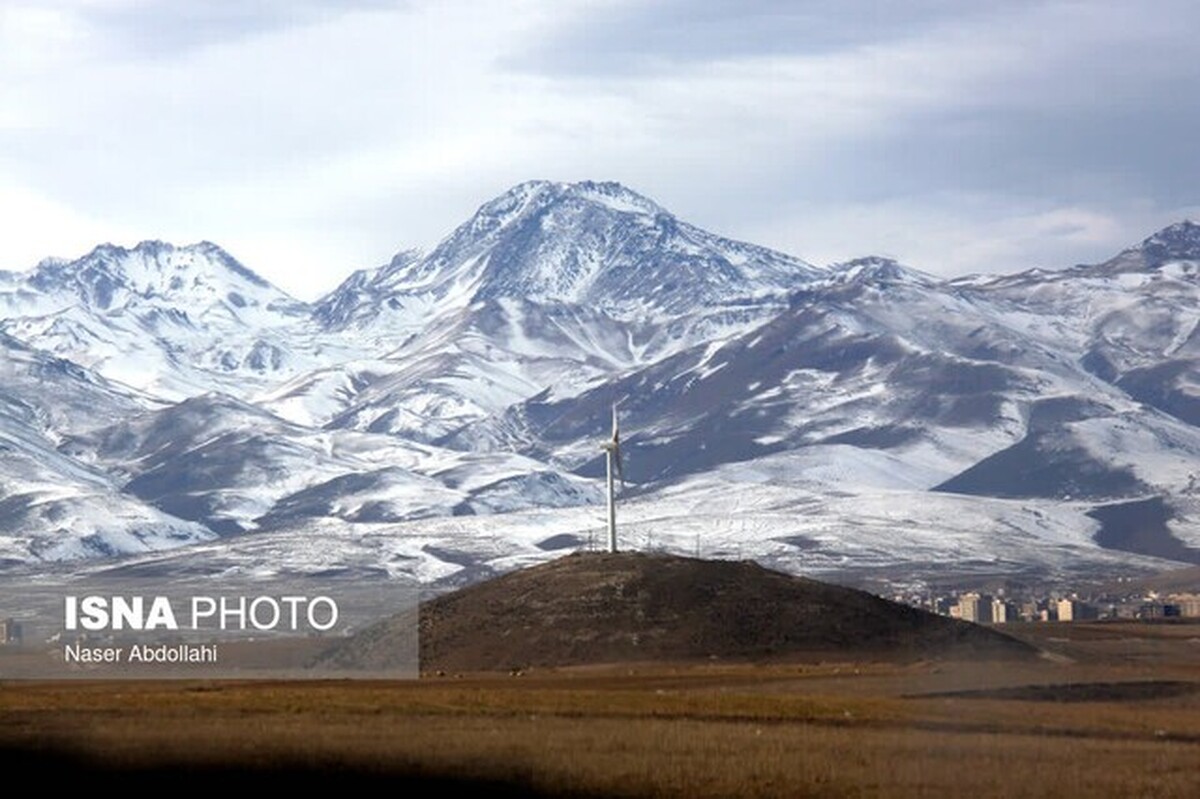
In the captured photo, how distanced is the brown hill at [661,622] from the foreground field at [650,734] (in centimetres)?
2975

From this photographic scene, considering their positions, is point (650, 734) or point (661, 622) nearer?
point (650, 734)

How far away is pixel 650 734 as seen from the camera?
85188 mm

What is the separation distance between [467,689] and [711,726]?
3139 centimetres

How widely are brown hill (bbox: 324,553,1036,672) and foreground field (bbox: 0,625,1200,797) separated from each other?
29750 millimetres

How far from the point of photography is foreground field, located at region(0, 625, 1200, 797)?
69375 mm

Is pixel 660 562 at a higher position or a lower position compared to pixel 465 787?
higher

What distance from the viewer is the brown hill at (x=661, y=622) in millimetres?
161000

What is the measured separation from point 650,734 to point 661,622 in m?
79.8

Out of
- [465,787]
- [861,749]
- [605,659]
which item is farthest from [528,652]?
[465,787]

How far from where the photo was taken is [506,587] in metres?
179

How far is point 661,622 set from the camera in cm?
16488

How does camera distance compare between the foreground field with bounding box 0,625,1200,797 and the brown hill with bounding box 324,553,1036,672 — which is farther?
A: the brown hill with bounding box 324,553,1036,672

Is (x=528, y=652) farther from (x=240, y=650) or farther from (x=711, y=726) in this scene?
(x=711, y=726)

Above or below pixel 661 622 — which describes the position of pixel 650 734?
below
